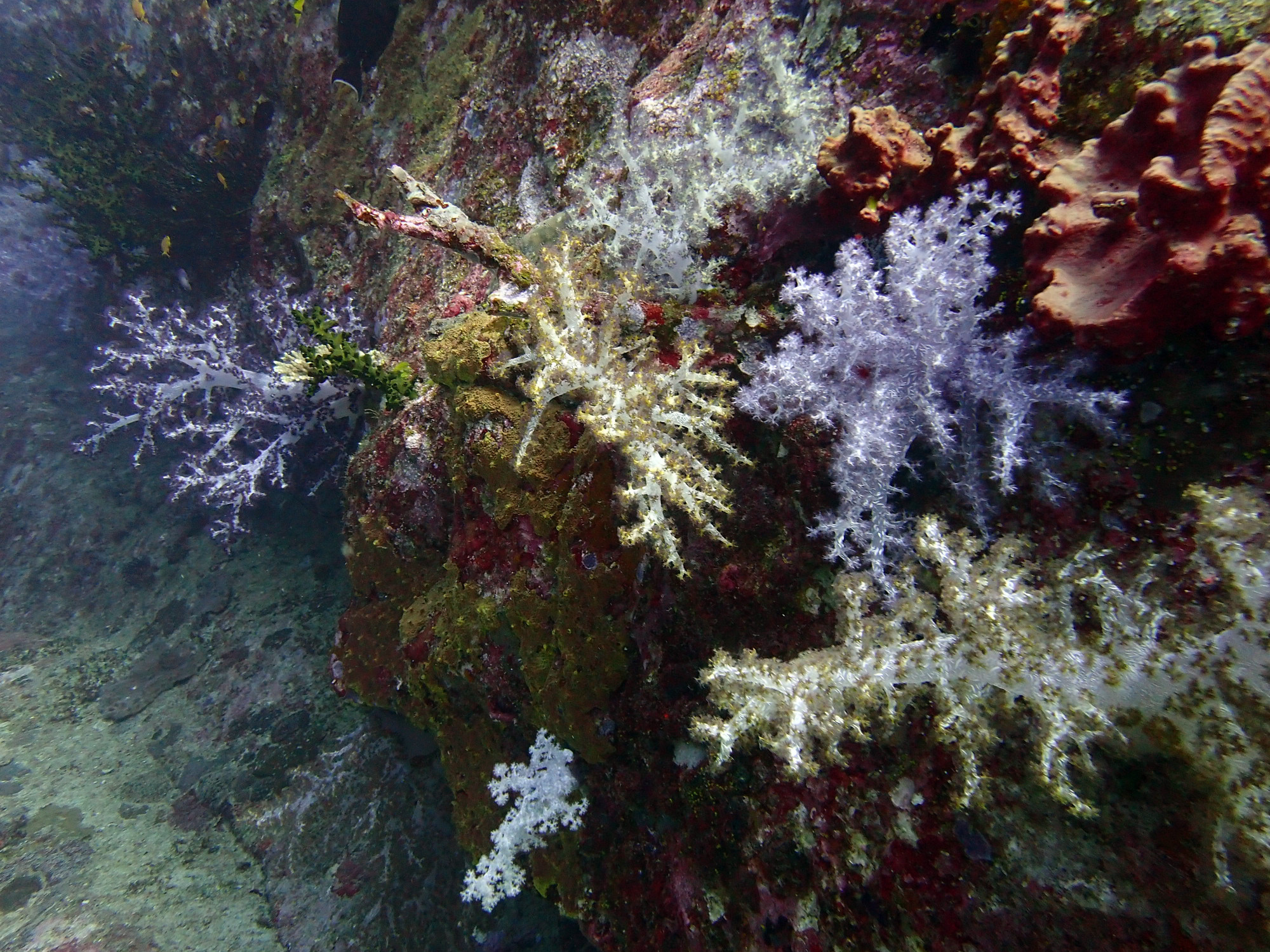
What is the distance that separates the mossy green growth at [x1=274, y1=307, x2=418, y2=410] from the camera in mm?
4203

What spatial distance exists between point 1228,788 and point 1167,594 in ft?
1.87

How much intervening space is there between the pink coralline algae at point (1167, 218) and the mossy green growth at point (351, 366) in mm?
3792

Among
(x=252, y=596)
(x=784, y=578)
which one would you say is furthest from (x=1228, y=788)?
(x=252, y=596)

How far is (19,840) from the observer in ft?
17.3

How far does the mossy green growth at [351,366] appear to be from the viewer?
13.8 ft

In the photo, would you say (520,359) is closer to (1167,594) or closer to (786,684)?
(786,684)

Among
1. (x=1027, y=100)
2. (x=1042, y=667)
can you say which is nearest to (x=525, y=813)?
(x=1042, y=667)

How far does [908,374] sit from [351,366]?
12.8 ft

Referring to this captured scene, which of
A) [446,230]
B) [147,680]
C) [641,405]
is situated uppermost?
[446,230]

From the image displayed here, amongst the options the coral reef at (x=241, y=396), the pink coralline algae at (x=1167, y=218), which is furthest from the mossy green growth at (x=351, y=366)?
the pink coralline algae at (x=1167, y=218)

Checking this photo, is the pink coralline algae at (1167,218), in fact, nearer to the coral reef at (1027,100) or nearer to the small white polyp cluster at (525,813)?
the coral reef at (1027,100)

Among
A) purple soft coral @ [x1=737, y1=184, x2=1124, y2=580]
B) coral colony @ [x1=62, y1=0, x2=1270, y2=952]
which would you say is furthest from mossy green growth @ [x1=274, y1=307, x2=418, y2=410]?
purple soft coral @ [x1=737, y1=184, x2=1124, y2=580]

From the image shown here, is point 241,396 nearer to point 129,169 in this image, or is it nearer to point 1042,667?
point 129,169

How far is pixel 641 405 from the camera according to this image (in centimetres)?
273
